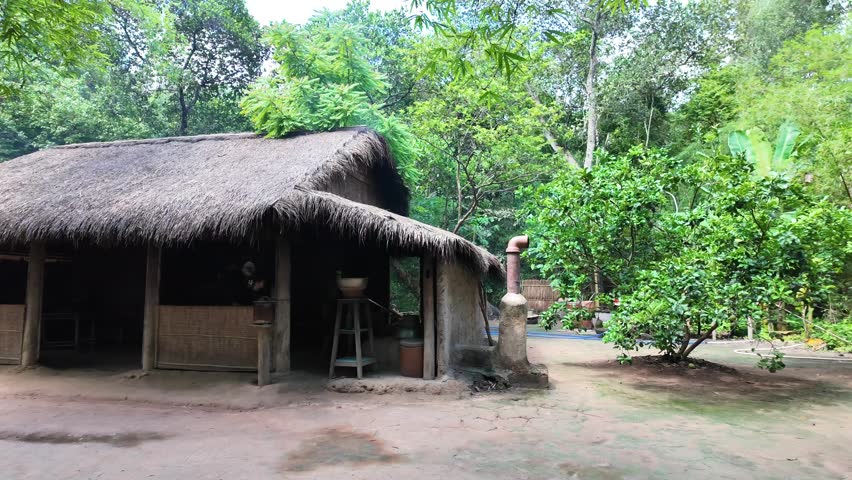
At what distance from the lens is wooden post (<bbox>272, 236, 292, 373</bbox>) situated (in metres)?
6.65

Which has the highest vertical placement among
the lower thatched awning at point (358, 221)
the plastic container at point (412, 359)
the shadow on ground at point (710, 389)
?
the lower thatched awning at point (358, 221)

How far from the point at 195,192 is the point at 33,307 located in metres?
2.98

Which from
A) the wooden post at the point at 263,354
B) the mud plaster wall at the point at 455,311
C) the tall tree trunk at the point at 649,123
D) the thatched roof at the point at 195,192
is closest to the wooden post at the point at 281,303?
the wooden post at the point at 263,354

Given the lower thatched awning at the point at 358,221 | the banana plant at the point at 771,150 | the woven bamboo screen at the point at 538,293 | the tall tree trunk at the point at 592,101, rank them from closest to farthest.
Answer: the lower thatched awning at the point at 358,221, the banana plant at the point at 771,150, the tall tree trunk at the point at 592,101, the woven bamboo screen at the point at 538,293

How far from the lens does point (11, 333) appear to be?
744cm

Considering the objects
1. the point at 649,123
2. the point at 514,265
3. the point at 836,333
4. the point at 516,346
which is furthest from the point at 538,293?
the point at 516,346

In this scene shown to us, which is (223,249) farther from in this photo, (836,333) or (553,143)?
(553,143)

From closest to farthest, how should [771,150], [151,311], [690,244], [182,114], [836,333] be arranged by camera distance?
[151,311] < [690,244] < [836,333] < [771,150] < [182,114]

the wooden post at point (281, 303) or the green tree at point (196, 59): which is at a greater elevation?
the green tree at point (196, 59)

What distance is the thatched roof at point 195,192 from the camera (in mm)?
6094

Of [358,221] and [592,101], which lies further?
[592,101]

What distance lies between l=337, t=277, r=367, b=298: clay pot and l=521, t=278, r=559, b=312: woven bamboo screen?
11.6 meters

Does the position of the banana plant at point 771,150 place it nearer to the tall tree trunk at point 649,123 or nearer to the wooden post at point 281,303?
the tall tree trunk at point 649,123

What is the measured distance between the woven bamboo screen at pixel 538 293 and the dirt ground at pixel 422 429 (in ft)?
32.6
